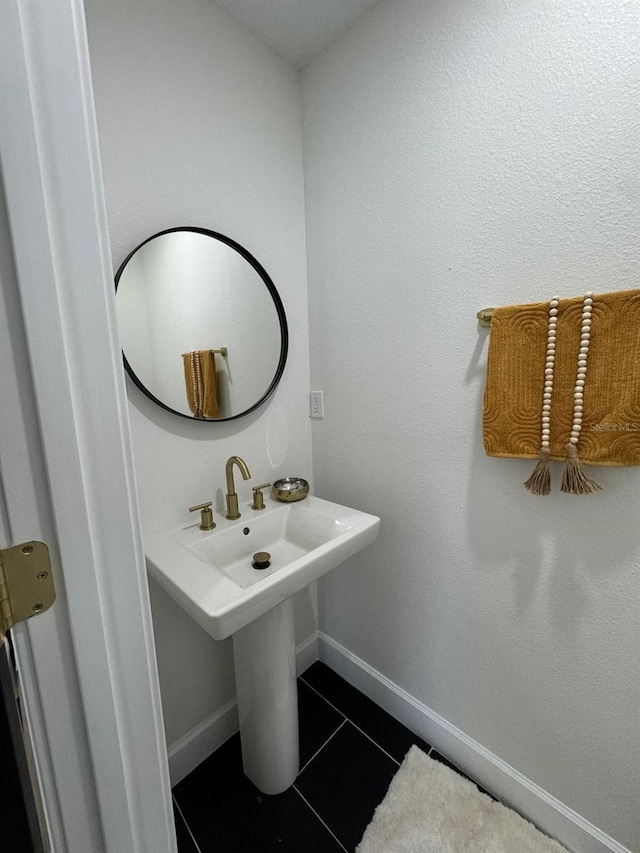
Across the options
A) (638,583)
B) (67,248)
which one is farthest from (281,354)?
(638,583)

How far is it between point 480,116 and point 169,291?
3.22 ft

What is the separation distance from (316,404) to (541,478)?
2.75 feet

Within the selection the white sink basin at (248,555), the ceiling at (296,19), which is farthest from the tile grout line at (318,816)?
the ceiling at (296,19)

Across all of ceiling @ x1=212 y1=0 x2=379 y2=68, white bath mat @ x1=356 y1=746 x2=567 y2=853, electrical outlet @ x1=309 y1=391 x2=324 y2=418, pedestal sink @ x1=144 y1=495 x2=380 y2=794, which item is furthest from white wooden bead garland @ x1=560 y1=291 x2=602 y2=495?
ceiling @ x1=212 y1=0 x2=379 y2=68

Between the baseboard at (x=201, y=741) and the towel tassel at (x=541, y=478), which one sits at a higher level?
the towel tassel at (x=541, y=478)

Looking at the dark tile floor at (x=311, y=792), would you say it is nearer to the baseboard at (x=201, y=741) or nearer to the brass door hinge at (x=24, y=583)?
the baseboard at (x=201, y=741)

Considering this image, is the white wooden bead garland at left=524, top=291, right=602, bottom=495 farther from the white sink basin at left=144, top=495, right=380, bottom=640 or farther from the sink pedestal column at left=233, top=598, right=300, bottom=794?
the sink pedestal column at left=233, top=598, right=300, bottom=794

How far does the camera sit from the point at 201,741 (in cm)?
126

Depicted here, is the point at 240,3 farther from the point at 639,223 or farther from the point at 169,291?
the point at 639,223

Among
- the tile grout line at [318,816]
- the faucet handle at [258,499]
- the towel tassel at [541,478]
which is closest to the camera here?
the towel tassel at [541,478]

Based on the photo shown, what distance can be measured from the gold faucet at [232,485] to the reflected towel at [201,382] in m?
0.16

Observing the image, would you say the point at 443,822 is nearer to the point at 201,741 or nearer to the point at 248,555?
the point at 201,741

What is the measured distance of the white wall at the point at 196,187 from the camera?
98 cm

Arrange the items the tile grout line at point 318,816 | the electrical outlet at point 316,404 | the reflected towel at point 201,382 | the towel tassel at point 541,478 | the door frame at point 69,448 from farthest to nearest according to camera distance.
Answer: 1. the electrical outlet at point 316,404
2. the reflected towel at point 201,382
3. the tile grout line at point 318,816
4. the towel tassel at point 541,478
5. the door frame at point 69,448
